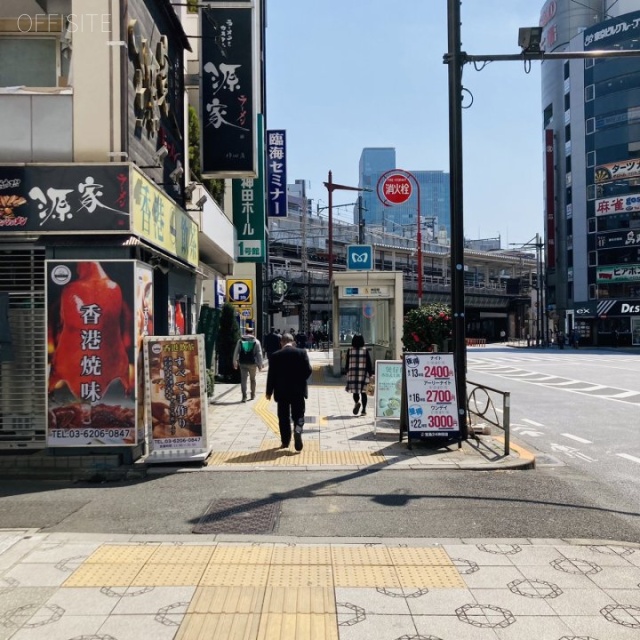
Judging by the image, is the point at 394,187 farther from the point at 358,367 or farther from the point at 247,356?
the point at 358,367

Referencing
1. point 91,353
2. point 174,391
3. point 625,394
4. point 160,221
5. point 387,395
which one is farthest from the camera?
point 625,394

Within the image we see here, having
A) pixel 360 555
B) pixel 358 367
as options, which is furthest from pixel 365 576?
pixel 358 367

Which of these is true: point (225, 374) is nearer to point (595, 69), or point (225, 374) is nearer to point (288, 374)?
point (288, 374)

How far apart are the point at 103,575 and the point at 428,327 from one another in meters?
9.31

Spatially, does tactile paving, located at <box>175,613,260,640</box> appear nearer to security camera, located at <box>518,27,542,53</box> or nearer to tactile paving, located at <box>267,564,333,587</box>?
tactile paving, located at <box>267,564,333,587</box>

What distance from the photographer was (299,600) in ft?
15.5

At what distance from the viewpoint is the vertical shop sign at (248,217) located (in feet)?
79.5

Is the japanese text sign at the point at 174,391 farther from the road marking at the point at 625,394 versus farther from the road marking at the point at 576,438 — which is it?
the road marking at the point at 625,394

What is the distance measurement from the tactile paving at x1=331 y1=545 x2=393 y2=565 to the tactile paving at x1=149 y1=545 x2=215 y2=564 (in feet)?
3.58

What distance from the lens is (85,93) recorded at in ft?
30.0

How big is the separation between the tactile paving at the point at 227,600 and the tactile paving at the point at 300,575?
207 millimetres

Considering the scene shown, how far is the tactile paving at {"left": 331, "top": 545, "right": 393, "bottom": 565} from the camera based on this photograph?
554 cm

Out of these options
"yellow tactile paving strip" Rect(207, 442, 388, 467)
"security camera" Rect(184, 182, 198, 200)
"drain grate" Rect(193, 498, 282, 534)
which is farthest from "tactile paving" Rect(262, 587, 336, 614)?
"security camera" Rect(184, 182, 198, 200)

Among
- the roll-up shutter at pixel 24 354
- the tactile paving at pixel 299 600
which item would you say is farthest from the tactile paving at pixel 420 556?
the roll-up shutter at pixel 24 354
